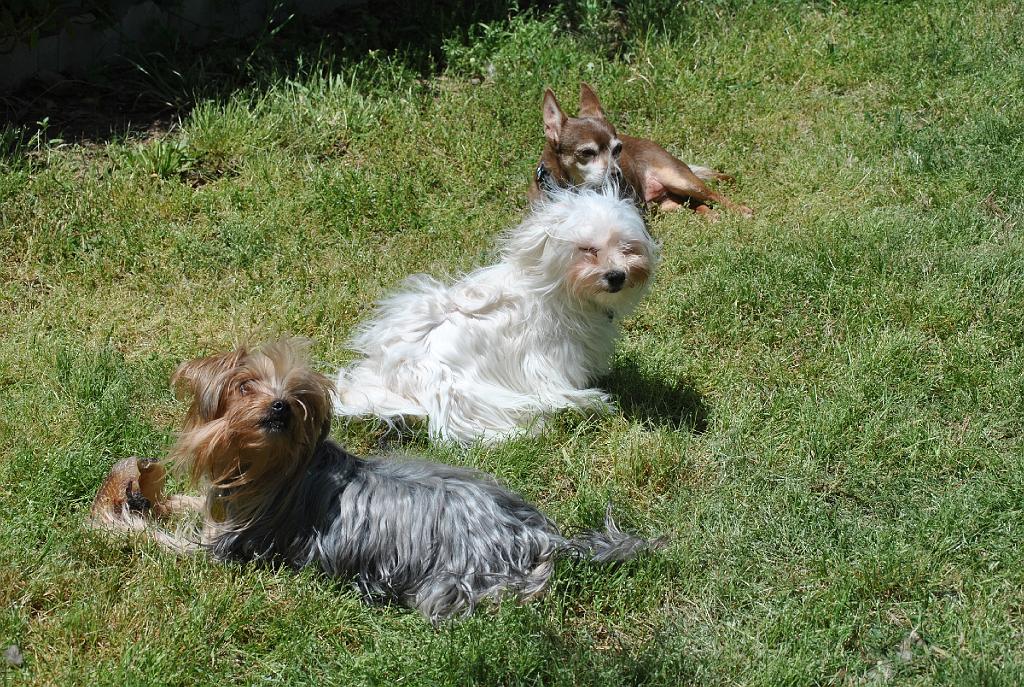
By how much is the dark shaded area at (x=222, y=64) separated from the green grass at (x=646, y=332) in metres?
0.10

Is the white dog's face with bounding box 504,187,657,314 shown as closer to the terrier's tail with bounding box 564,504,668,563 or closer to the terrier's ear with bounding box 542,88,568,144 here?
the terrier's tail with bounding box 564,504,668,563

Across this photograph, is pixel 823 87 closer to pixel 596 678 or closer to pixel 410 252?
pixel 410 252

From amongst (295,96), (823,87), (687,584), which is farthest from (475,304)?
(823,87)

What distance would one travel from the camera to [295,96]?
7.74 meters

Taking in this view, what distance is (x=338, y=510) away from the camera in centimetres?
408

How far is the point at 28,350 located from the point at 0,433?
759 millimetres

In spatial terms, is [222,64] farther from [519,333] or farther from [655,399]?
[655,399]

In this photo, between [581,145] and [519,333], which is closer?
[519,333]

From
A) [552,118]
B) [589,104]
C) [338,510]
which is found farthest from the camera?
[589,104]

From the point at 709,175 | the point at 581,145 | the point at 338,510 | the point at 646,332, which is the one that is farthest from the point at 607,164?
the point at 338,510

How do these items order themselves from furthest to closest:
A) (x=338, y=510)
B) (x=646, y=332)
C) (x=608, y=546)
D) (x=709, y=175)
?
(x=709, y=175)
(x=646, y=332)
(x=608, y=546)
(x=338, y=510)

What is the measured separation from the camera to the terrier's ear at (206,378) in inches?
151

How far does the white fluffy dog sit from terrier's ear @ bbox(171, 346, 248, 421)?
123 centimetres

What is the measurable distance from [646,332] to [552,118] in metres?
2.00
